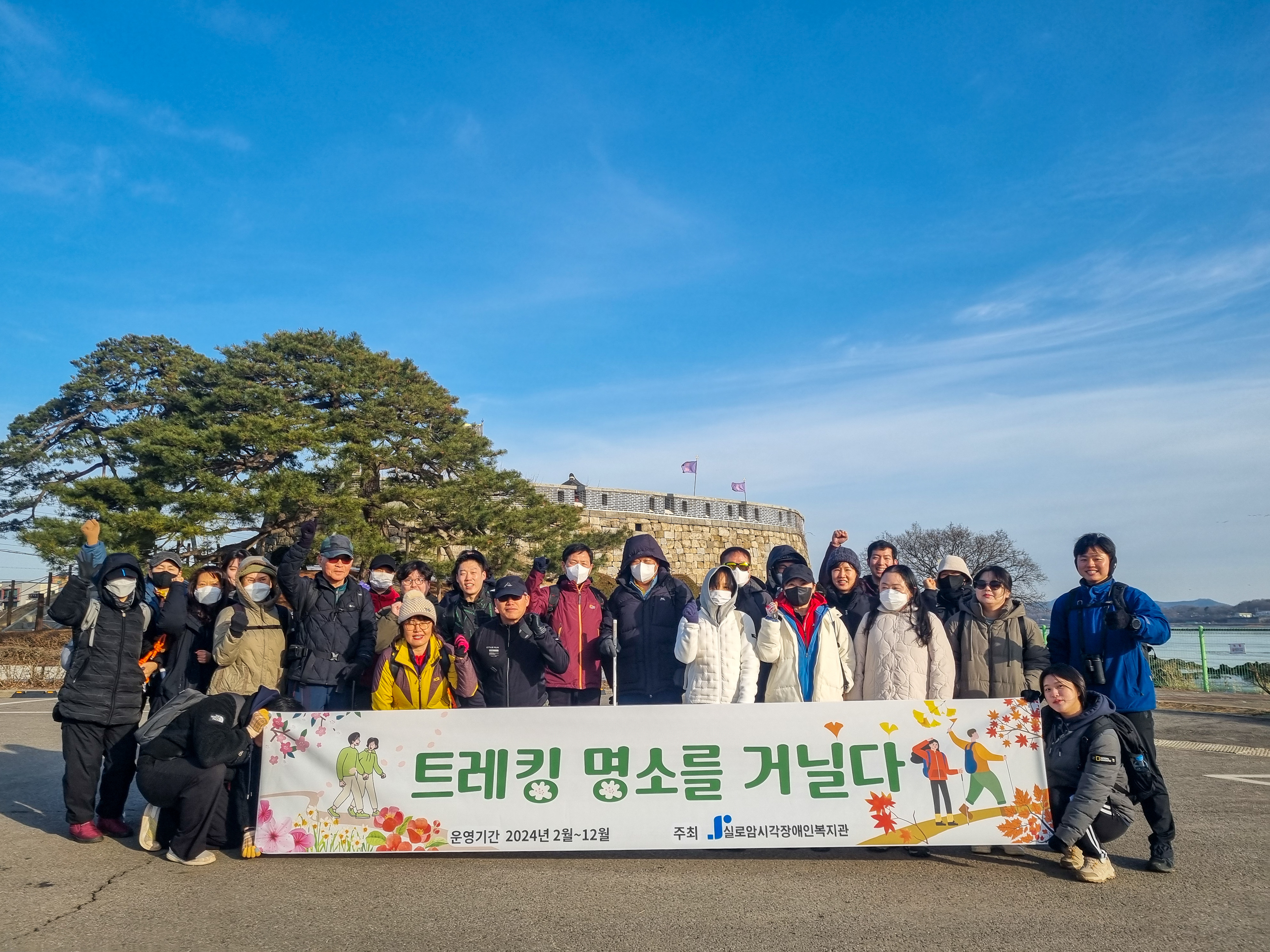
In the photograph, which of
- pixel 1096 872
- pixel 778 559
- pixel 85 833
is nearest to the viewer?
pixel 1096 872

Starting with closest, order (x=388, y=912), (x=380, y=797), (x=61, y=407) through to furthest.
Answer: (x=388, y=912) < (x=380, y=797) < (x=61, y=407)

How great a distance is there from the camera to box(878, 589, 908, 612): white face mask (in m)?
5.32

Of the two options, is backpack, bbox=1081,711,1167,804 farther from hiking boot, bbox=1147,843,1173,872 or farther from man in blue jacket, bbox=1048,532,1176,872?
hiking boot, bbox=1147,843,1173,872

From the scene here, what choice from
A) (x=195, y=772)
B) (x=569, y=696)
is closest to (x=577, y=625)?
(x=569, y=696)

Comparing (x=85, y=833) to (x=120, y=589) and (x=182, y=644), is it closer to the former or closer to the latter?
(x=182, y=644)

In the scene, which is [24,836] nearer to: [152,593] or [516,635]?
[152,593]

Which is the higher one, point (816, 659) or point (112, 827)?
point (816, 659)

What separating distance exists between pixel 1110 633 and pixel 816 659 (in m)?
1.70

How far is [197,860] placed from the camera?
468 cm

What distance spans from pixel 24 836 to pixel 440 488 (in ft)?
50.7

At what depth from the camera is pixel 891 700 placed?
4824 millimetres

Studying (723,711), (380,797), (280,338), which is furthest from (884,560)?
(280,338)

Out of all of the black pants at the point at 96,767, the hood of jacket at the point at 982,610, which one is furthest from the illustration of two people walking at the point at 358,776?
the hood of jacket at the point at 982,610

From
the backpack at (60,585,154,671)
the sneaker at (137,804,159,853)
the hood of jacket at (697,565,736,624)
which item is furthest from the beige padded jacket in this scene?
the hood of jacket at (697,565,736,624)
